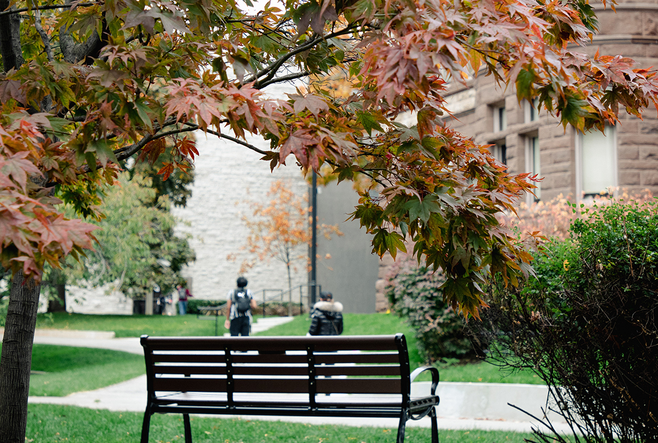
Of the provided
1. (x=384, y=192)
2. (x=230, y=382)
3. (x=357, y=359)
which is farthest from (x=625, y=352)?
(x=230, y=382)

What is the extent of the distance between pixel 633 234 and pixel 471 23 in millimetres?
2128

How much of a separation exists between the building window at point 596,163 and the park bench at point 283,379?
28.5 feet

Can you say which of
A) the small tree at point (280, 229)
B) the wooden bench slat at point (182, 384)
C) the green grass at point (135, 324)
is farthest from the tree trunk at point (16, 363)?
the small tree at point (280, 229)

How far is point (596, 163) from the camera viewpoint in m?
12.5

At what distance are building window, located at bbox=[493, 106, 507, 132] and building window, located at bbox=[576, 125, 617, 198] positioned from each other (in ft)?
7.35

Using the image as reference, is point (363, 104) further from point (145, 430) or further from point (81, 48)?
point (145, 430)

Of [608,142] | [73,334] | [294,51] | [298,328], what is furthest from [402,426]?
[73,334]

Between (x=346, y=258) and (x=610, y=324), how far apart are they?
914 inches

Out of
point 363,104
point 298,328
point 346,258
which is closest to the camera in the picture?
point 363,104

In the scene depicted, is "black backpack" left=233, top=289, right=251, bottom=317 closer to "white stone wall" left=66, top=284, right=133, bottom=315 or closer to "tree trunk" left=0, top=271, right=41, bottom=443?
"tree trunk" left=0, top=271, right=41, bottom=443

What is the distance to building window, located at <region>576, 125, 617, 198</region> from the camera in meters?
12.3

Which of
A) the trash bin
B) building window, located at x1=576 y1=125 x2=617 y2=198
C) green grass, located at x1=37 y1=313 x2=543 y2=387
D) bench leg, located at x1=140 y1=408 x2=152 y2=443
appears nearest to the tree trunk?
bench leg, located at x1=140 y1=408 x2=152 y2=443

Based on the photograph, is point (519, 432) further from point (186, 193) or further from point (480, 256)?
point (186, 193)

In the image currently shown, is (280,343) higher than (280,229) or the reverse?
the reverse
